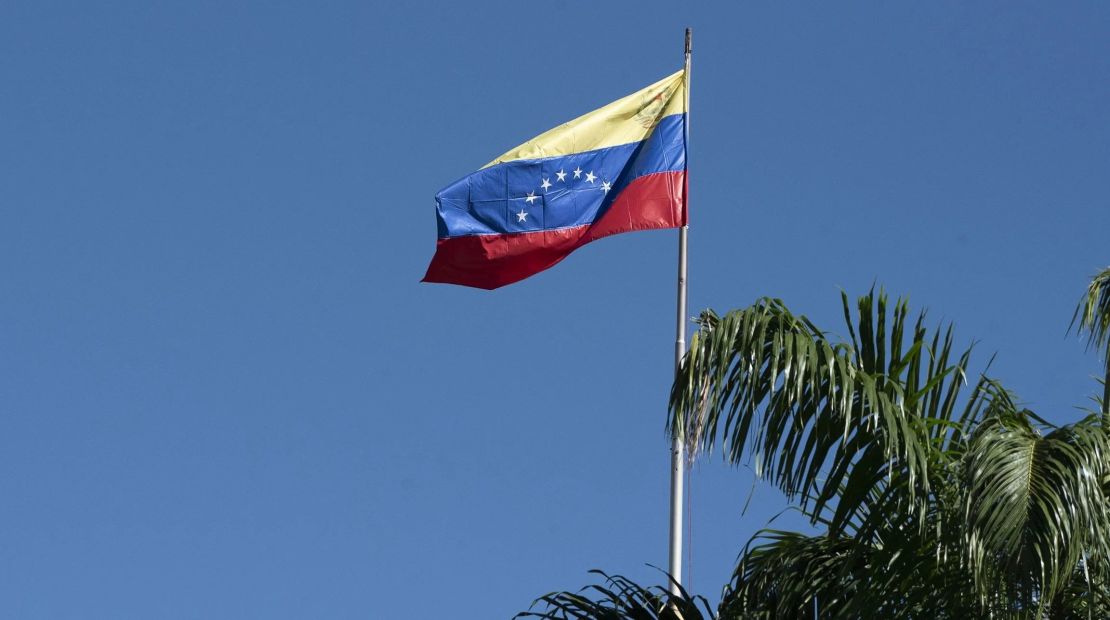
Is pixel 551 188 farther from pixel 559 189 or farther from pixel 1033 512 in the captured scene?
pixel 1033 512

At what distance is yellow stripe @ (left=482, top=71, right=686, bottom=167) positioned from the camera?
1584 centimetres

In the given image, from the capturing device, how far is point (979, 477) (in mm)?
9070

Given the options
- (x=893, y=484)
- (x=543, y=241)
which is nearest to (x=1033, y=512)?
(x=893, y=484)

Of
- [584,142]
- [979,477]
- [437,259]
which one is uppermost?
[584,142]

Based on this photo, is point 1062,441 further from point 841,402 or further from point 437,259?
point 437,259

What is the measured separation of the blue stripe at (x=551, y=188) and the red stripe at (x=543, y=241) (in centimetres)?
8

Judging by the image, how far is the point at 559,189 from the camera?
15695 mm

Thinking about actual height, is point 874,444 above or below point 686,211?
below

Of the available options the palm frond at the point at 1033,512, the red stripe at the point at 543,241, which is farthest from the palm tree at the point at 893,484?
the red stripe at the point at 543,241

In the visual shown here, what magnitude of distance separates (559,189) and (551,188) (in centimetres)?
7

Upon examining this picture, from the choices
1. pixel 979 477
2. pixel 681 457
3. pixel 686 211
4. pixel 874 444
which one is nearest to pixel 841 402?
pixel 874 444

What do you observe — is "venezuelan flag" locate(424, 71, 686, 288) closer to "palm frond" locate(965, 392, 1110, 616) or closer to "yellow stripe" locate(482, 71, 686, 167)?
"yellow stripe" locate(482, 71, 686, 167)

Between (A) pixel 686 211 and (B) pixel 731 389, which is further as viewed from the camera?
(A) pixel 686 211

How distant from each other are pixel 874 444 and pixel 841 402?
31 cm
